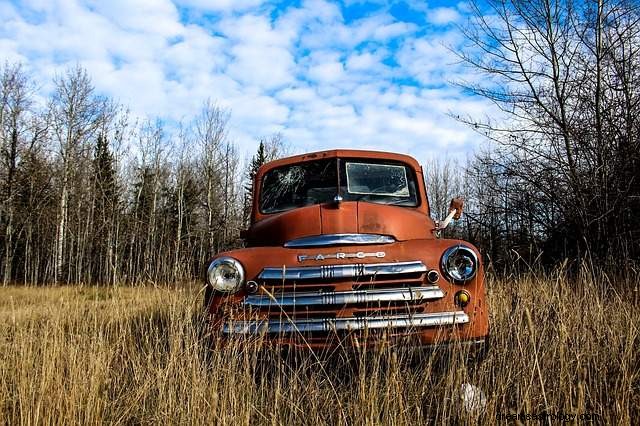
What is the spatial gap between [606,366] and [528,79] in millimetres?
8663

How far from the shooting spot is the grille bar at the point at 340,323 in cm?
271

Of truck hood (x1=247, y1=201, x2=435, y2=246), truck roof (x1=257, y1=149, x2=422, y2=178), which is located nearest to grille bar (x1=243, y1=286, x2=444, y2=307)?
truck hood (x1=247, y1=201, x2=435, y2=246)

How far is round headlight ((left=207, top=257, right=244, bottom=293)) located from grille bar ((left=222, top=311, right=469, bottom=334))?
0.90ft

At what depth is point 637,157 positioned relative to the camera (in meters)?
7.64

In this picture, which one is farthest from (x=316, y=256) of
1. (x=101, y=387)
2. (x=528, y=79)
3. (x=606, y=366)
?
(x=528, y=79)

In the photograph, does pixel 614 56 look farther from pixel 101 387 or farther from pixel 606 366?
pixel 101 387

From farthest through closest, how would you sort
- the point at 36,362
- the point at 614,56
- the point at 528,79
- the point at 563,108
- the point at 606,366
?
the point at 528,79
the point at 563,108
the point at 614,56
the point at 36,362
the point at 606,366

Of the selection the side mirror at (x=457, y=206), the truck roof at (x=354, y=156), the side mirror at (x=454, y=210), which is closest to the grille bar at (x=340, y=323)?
the side mirror at (x=454, y=210)

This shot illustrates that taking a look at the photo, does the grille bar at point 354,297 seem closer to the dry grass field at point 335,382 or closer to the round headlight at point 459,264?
the round headlight at point 459,264

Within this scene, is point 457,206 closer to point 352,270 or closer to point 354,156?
point 354,156

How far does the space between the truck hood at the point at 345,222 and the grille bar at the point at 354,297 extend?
653 mm

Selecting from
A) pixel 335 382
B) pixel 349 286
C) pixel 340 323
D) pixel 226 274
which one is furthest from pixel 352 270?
pixel 226 274

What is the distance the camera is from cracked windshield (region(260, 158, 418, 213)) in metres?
4.41

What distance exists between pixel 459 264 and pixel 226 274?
1539 mm
